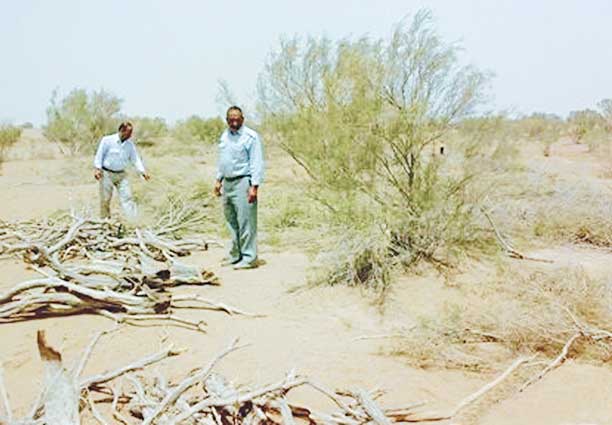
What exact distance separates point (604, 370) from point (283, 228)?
677 cm

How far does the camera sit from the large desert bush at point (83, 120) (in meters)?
27.9

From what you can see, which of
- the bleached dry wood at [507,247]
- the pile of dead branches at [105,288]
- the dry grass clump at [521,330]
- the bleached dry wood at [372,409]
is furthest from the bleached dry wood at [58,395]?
the bleached dry wood at [507,247]

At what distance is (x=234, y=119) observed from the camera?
300 inches

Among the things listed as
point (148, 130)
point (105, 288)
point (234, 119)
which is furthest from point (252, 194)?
point (148, 130)

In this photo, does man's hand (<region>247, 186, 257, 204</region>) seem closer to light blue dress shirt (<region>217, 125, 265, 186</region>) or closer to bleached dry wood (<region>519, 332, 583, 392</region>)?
light blue dress shirt (<region>217, 125, 265, 186</region>)

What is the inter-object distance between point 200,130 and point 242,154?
2648 centimetres

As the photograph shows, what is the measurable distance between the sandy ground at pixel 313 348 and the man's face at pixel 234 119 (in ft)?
6.10

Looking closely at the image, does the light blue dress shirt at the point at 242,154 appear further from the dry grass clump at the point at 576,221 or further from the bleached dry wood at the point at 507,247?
the dry grass clump at the point at 576,221

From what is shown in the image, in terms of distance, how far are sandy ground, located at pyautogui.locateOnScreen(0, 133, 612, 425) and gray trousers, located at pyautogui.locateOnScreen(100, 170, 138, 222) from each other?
2031 millimetres

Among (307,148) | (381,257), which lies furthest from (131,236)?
(381,257)

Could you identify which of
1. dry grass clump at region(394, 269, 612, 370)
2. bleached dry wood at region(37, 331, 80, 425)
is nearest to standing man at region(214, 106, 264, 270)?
dry grass clump at region(394, 269, 612, 370)

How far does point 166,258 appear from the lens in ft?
27.6

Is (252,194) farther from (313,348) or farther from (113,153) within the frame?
(113,153)

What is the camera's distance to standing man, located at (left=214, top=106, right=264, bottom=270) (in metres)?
7.71
